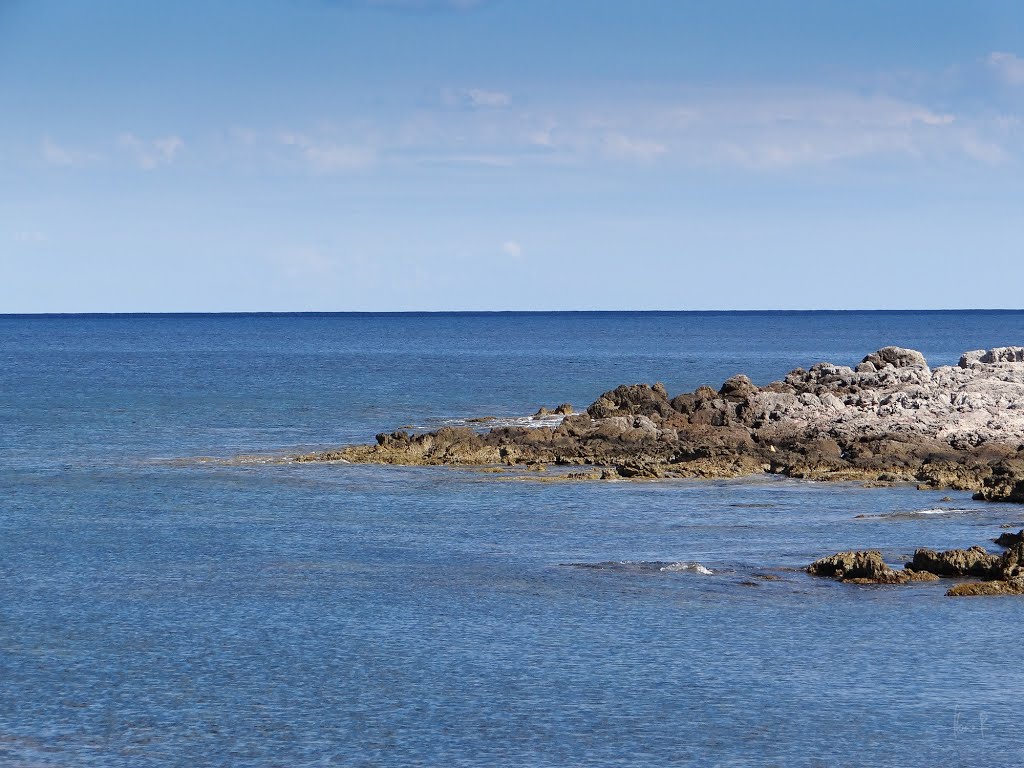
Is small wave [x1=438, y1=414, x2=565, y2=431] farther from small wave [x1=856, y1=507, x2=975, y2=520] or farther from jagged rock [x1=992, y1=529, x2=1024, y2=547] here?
jagged rock [x1=992, y1=529, x2=1024, y2=547]

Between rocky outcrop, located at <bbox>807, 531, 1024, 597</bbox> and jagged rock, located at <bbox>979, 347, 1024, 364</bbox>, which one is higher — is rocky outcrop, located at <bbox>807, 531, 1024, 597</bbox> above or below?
below

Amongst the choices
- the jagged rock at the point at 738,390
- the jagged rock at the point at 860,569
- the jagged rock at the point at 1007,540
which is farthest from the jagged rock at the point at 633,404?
the jagged rock at the point at 860,569

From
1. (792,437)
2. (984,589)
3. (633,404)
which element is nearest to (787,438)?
(792,437)

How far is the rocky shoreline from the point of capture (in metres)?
42.5

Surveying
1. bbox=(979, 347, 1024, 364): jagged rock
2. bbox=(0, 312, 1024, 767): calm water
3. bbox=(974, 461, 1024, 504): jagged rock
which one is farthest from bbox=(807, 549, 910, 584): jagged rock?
bbox=(979, 347, 1024, 364): jagged rock

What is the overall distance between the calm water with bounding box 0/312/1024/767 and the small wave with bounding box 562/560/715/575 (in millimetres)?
197

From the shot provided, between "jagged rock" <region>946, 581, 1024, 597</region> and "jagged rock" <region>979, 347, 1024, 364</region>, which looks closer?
"jagged rock" <region>946, 581, 1024, 597</region>

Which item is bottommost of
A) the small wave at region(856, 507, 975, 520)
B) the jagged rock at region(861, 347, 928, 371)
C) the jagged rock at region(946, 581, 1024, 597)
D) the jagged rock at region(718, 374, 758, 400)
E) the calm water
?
the calm water

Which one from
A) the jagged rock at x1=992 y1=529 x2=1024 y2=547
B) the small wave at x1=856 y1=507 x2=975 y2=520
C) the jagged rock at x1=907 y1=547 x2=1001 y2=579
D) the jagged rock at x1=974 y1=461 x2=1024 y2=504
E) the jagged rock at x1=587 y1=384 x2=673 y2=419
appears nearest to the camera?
the jagged rock at x1=907 y1=547 x2=1001 y2=579

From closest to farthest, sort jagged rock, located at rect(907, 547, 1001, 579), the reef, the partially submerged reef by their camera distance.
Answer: the reef
jagged rock, located at rect(907, 547, 1001, 579)
the partially submerged reef

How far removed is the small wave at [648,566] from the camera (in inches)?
1083

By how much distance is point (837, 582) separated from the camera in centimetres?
2630

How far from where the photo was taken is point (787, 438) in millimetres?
47125

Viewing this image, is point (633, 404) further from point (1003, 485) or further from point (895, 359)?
point (1003, 485)
